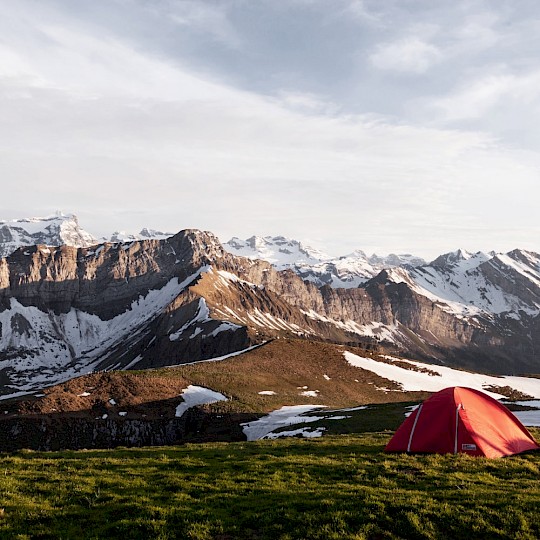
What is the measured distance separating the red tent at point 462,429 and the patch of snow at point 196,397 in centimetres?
5280

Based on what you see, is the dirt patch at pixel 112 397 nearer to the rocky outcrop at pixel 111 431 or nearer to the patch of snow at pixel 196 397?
the patch of snow at pixel 196 397

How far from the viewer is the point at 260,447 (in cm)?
3228

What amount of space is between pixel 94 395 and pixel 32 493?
198ft

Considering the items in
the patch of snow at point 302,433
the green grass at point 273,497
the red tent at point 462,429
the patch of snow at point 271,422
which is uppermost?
the red tent at point 462,429

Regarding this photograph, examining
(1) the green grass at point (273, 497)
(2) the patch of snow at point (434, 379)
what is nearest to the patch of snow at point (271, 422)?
(1) the green grass at point (273, 497)

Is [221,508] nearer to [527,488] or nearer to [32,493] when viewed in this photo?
[32,493]

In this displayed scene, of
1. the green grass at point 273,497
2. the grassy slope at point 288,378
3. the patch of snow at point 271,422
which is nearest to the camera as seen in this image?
the green grass at point 273,497

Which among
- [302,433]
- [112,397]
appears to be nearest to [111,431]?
[112,397]

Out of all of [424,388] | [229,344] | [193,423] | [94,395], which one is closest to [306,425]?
[193,423]

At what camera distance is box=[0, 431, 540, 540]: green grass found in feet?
50.8

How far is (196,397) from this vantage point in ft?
258

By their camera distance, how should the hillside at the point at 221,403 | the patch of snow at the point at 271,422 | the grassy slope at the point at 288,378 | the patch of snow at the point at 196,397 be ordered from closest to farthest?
1. the patch of snow at the point at 271,422
2. the hillside at the point at 221,403
3. the patch of snow at the point at 196,397
4. the grassy slope at the point at 288,378

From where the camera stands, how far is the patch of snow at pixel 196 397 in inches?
2963

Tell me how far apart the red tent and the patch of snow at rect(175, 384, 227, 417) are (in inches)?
2079
